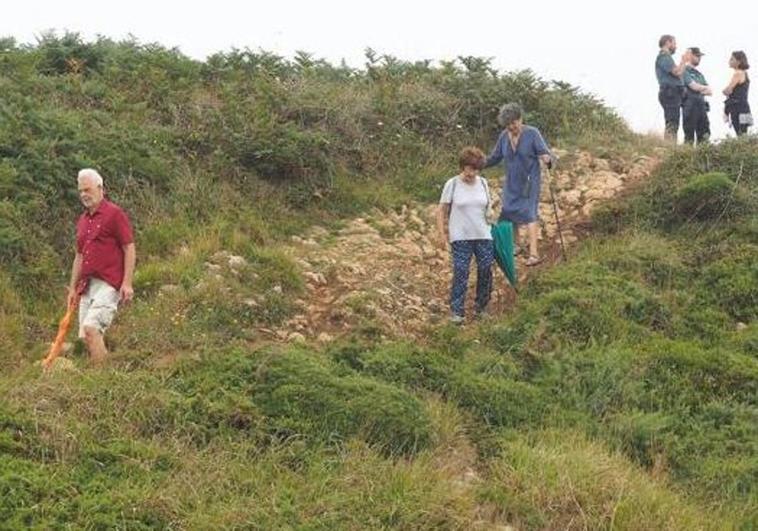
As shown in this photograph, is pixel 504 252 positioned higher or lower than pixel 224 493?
higher

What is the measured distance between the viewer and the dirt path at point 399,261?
765 cm

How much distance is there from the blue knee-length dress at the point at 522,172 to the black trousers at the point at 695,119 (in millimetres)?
4507

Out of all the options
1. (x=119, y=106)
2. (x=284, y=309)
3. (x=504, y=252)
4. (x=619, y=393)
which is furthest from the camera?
(x=119, y=106)

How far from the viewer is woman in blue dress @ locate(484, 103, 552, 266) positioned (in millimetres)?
8586

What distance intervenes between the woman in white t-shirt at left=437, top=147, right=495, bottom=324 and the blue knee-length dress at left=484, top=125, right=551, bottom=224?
83cm

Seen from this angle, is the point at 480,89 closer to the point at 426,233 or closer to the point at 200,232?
the point at 426,233

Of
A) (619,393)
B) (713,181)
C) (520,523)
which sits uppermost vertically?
(713,181)

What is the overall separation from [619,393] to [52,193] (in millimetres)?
5054

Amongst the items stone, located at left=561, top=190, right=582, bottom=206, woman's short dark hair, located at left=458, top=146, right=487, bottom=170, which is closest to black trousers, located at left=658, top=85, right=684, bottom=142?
stone, located at left=561, top=190, right=582, bottom=206

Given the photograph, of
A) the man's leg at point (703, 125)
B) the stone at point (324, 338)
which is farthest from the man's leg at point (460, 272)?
the man's leg at point (703, 125)

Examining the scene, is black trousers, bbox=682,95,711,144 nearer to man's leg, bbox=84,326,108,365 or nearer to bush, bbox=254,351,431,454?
bush, bbox=254,351,431,454

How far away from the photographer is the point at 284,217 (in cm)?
937

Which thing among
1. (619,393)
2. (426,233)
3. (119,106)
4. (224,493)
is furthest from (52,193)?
(619,393)

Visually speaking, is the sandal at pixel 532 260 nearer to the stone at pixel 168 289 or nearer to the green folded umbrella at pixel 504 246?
the green folded umbrella at pixel 504 246
